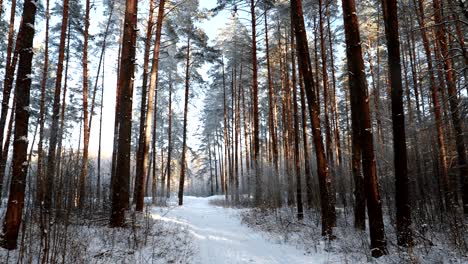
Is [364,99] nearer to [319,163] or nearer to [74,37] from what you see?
[319,163]

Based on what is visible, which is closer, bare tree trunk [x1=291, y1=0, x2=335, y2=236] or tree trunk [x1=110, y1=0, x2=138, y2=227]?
tree trunk [x1=110, y1=0, x2=138, y2=227]

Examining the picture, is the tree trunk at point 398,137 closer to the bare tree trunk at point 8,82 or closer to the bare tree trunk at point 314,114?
the bare tree trunk at point 314,114

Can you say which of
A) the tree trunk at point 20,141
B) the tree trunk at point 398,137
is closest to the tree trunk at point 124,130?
the tree trunk at point 20,141

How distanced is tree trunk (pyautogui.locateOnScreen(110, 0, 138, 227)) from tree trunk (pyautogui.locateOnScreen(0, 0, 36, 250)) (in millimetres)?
2383

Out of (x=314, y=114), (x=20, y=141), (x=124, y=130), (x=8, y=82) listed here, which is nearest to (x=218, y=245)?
(x=124, y=130)

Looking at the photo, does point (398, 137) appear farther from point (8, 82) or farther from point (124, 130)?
point (8, 82)

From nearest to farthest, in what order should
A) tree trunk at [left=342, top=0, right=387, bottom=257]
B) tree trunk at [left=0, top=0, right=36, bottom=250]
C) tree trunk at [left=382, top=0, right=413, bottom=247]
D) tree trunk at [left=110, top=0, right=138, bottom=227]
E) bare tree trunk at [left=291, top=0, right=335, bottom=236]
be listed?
tree trunk at [left=0, top=0, right=36, bottom=250]
tree trunk at [left=342, top=0, right=387, bottom=257]
tree trunk at [left=382, top=0, right=413, bottom=247]
tree trunk at [left=110, top=0, right=138, bottom=227]
bare tree trunk at [left=291, top=0, right=335, bottom=236]

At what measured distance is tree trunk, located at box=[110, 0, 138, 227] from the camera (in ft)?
24.1

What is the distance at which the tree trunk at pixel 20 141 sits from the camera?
4984 millimetres

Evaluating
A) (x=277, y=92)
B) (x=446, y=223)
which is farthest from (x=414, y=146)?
(x=277, y=92)

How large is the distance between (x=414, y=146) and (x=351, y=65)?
325 inches

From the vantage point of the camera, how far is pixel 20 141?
5199 millimetres

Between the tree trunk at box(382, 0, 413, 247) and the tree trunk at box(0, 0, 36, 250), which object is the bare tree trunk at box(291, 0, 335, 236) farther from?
the tree trunk at box(0, 0, 36, 250)

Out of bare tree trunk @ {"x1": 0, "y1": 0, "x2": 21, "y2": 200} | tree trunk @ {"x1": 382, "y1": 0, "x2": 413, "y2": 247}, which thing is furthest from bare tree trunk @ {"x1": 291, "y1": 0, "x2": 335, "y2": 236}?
bare tree trunk @ {"x1": 0, "y1": 0, "x2": 21, "y2": 200}
